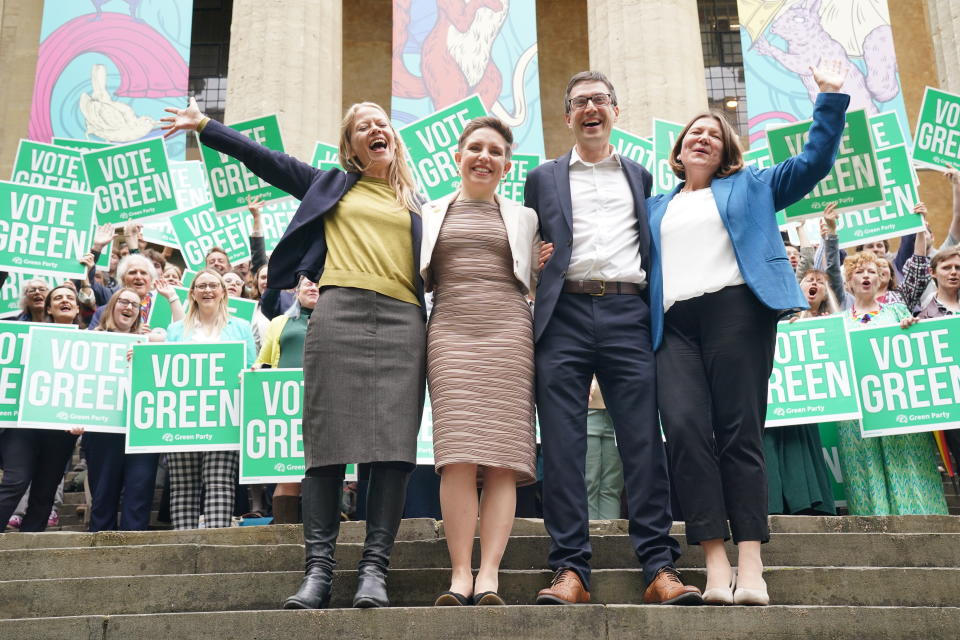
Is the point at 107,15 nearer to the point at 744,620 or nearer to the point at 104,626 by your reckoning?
the point at 104,626

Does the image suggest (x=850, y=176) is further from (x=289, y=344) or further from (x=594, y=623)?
(x=594, y=623)

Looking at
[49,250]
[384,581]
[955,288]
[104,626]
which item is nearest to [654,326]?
[384,581]

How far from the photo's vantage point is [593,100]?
455 cm

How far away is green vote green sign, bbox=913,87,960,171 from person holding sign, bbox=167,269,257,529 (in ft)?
19.0

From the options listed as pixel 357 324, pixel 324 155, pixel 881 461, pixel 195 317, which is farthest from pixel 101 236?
pixel 881 461

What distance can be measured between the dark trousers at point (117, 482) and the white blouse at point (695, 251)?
404 centimetres

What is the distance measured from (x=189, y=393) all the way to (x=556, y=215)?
3672mm

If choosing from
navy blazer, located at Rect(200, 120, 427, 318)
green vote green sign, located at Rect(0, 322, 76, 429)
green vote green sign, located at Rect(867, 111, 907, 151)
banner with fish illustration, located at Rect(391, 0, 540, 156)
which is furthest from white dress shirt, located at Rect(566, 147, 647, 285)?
banner with fish illustration, located at Rect(391, 0, 540, 156)

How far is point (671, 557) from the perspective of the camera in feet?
13.6

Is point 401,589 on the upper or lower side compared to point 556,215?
lower

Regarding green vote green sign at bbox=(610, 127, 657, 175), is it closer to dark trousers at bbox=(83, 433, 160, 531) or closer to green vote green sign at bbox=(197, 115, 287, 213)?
green vote green sign at bbox=(197, 115, 287, 213)

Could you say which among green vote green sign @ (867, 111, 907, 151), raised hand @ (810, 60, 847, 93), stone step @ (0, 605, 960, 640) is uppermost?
green vote green sign @ (867, 111, 907, 151)

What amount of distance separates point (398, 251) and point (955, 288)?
449cm

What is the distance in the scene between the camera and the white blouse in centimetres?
428
